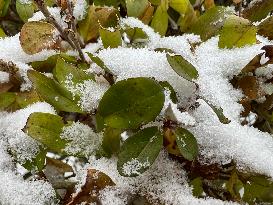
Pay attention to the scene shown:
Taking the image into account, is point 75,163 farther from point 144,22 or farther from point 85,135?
point 85,135

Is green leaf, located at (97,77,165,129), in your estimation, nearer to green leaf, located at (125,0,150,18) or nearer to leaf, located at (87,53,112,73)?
leaf, located at (87,53,112,73)

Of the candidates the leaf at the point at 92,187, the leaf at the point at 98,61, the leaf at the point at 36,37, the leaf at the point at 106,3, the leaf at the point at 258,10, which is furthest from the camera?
the leaf at the point at 106,3

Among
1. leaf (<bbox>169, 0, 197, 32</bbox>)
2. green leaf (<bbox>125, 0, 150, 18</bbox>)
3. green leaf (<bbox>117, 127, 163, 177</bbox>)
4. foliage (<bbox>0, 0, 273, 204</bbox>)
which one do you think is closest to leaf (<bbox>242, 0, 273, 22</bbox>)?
foliage (<bbox>0, 0, 273, 204</bbox>)

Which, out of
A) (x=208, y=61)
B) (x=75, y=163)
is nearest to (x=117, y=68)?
(x=208, y=61)

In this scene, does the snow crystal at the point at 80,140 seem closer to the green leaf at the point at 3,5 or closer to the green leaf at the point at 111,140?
the green leaf at the point at 111,140

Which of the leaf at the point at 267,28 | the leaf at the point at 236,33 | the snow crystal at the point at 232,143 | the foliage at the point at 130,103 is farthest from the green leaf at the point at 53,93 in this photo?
the leaf at the point at 267,28
